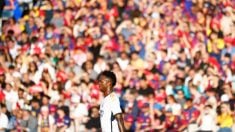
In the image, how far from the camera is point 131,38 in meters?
21.6

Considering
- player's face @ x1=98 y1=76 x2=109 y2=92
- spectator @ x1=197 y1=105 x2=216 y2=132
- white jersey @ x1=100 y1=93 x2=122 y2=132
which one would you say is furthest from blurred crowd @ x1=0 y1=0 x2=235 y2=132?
player's face @ x1=98 y1=76 x2=109 y2=92

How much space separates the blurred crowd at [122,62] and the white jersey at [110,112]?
7753 mm

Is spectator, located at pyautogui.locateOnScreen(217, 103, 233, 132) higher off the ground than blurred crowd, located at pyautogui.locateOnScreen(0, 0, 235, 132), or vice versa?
blurred crowd, located at pyautogui.locateOnScreen(0, 0, 235, 132)

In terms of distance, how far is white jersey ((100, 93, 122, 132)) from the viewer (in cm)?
1041

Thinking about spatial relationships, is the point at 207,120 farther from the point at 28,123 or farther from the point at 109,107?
the point at 109,107

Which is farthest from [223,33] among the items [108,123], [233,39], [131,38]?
[108,123]

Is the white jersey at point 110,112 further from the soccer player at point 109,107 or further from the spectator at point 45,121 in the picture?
the spectator at point 45,121

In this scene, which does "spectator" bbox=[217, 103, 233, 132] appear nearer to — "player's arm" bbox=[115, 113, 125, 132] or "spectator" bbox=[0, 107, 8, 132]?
"spectator" bbox=[0, 107, 8, 132]

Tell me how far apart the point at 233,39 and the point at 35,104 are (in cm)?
619

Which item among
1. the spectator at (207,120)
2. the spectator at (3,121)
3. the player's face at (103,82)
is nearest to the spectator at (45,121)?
the spectator at (3,121)

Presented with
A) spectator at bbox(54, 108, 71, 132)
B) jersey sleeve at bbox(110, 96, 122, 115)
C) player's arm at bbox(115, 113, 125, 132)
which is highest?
spectator at bbox(54, 108, 71, 132)

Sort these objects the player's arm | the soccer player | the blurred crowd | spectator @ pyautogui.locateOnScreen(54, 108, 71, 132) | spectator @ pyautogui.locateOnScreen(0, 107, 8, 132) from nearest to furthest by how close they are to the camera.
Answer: the player's arm, the soccer player, spectator @ pyautogui.locateOnScreen(0, 107, 8, 132), spectator @ pyautogui.locateOnScreen(54, 108, 71, 132), the blurred crowd

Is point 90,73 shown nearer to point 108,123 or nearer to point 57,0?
point 57,0

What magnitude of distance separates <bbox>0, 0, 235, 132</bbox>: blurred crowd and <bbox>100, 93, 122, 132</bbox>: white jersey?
305 inches
